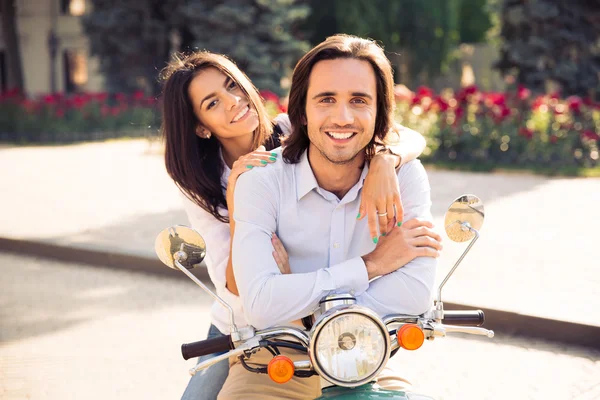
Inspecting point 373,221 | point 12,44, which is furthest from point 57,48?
point 373,221

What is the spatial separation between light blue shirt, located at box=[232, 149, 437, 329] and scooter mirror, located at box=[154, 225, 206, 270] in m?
0.25

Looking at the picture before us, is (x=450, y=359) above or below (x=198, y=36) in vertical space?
below

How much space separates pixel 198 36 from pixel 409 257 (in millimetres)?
20562

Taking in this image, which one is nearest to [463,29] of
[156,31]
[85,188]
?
[156,31]

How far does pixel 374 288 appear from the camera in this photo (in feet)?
7.56

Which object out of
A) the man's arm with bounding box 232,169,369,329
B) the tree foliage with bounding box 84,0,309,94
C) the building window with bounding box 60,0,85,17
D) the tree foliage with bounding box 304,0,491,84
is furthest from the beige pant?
the building window with bounding box 60,0,85,17

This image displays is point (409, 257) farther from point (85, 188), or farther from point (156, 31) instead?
point (156, 31)

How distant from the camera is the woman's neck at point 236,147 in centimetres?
342

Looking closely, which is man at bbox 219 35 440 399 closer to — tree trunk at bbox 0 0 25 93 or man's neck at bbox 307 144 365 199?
man's neck at bbox 307 144 365 199

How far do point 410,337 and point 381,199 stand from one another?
0.62 metres

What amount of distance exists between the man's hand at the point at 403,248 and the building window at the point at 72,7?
33.4 m

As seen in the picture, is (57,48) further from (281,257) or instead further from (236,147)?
(281,257)

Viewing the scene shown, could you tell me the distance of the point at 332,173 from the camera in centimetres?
255

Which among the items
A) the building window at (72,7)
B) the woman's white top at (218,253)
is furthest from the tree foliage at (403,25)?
the woman's white top at (218,253)
